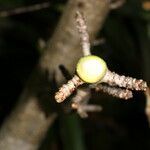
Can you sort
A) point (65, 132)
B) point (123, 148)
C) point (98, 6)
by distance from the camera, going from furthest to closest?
point (123, 148) → point (65, 132) → point (98, 6)

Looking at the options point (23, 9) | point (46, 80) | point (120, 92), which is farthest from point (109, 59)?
point (120, 92)

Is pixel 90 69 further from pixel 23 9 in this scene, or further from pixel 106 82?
pixel 23 9

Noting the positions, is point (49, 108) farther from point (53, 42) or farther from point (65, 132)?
point (65, 132)

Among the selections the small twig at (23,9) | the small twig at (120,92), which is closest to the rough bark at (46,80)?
the small twig at (120,92)

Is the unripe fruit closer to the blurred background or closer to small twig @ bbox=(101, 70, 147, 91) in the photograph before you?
small twig @ bbox=(101, 70, 147, 91)

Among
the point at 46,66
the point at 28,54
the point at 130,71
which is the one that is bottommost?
the point at 130,71

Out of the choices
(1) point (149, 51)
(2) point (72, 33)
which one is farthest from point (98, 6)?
(1) point (149, 51)

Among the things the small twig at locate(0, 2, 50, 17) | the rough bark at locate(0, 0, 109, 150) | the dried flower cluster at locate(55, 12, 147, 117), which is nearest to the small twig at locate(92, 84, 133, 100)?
the dried flower cluster at locate(55, 12, 147, 117)
